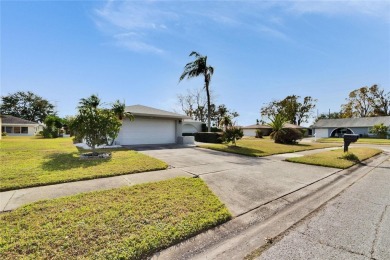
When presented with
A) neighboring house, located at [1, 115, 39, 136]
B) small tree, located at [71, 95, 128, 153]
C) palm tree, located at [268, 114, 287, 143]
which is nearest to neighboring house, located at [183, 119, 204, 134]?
palm tree, located at [268, 114, 287, 143]

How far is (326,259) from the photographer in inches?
93.5

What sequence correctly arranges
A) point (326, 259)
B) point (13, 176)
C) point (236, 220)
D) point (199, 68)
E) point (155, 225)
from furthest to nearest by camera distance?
point (199, 68) → point (13, 176) → point (236, 220) → point (155, 225) → point (326, 259)

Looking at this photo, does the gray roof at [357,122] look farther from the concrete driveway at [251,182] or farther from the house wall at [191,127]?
the concrete driveway at [251,182]

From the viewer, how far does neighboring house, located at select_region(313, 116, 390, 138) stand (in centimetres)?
3600

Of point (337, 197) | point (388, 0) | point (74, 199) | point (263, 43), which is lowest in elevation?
point (337, 197)

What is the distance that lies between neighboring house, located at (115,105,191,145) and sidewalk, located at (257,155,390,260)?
41.0 feet

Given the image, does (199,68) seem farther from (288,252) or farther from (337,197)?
(288,252)

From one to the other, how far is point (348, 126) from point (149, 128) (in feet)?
137

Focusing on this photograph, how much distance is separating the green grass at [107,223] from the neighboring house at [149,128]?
1055cm

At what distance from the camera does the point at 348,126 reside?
1508 inches

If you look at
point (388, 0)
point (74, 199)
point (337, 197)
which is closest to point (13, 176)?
point (74, 199)

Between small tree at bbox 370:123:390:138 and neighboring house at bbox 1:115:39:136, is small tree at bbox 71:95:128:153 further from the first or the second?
small tree at bbox 370:123:390:138

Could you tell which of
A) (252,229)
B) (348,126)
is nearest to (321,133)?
(348,126)

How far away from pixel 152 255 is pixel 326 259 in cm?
219
